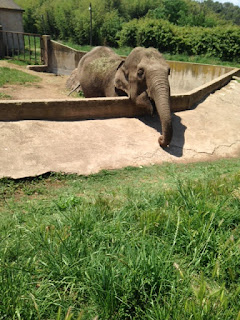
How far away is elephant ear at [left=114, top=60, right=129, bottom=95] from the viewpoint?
7.64 metres

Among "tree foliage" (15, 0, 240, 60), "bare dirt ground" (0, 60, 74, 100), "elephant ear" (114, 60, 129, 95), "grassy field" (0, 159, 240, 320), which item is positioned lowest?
"bare dirt ground" (0, 60, 74, 100)

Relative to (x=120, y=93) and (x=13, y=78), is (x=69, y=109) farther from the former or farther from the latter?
(x=13, y=78)

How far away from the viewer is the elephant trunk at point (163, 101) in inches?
257

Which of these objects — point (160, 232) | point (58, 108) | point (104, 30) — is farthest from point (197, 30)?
point (160, 232)

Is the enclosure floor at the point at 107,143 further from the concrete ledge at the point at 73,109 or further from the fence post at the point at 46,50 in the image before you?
the fence post at the point at 46,50

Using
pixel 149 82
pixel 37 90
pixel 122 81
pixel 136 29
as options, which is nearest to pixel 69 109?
pixel 122 81

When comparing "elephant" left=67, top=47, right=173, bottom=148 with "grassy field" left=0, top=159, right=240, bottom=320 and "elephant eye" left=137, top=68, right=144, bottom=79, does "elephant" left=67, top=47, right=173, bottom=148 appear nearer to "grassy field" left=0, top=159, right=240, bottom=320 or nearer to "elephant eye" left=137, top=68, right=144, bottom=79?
"elephant eye" left=137, top=68, right=144, bottom=79

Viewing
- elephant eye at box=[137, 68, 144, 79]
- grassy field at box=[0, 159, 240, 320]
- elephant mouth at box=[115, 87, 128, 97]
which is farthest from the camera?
elephant mouth at box=[115, 87, 128, 97]

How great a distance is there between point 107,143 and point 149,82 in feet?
5.72

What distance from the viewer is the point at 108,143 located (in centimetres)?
640

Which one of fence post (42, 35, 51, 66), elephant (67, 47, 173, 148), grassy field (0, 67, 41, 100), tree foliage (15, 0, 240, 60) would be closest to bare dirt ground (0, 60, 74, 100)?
grassy field (0, 67, 41, 100)

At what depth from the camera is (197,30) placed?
18.2 metres

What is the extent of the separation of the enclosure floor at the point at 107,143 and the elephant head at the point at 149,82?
538mm

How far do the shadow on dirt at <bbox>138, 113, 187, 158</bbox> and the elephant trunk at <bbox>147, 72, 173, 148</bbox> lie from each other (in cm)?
30
